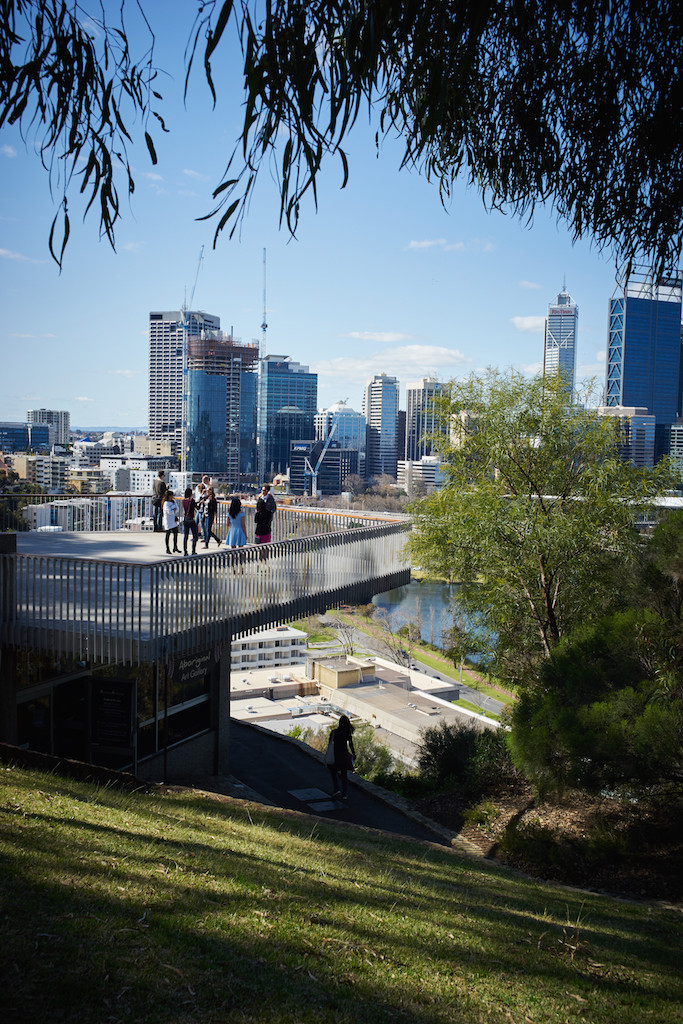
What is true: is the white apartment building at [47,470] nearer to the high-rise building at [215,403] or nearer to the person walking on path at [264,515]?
the person walking on path at [264,515]

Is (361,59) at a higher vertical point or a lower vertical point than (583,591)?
higher

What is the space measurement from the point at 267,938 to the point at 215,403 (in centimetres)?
16351

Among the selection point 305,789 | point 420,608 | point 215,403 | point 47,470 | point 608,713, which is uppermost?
point 215,403

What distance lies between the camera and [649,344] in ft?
49.9

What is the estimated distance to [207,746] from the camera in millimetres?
14602


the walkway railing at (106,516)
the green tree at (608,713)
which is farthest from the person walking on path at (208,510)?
the green tree at (608,713)

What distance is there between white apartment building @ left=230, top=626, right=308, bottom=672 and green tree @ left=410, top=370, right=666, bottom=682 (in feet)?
156

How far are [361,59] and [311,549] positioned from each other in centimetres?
1146

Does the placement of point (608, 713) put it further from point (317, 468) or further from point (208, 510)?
point (317, 468)

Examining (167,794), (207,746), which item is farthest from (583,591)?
(167,794)

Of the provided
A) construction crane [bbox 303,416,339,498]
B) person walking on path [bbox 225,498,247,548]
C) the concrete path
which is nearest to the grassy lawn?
the concrete path

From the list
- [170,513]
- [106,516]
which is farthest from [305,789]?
[106,516]

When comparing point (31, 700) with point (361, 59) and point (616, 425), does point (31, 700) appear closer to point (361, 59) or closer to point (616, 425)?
point (361, 59)

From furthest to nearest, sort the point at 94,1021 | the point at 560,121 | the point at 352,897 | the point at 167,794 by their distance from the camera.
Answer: the point at 167,794
the point at 352,897
the point at 560,121
the point at 94,1021
